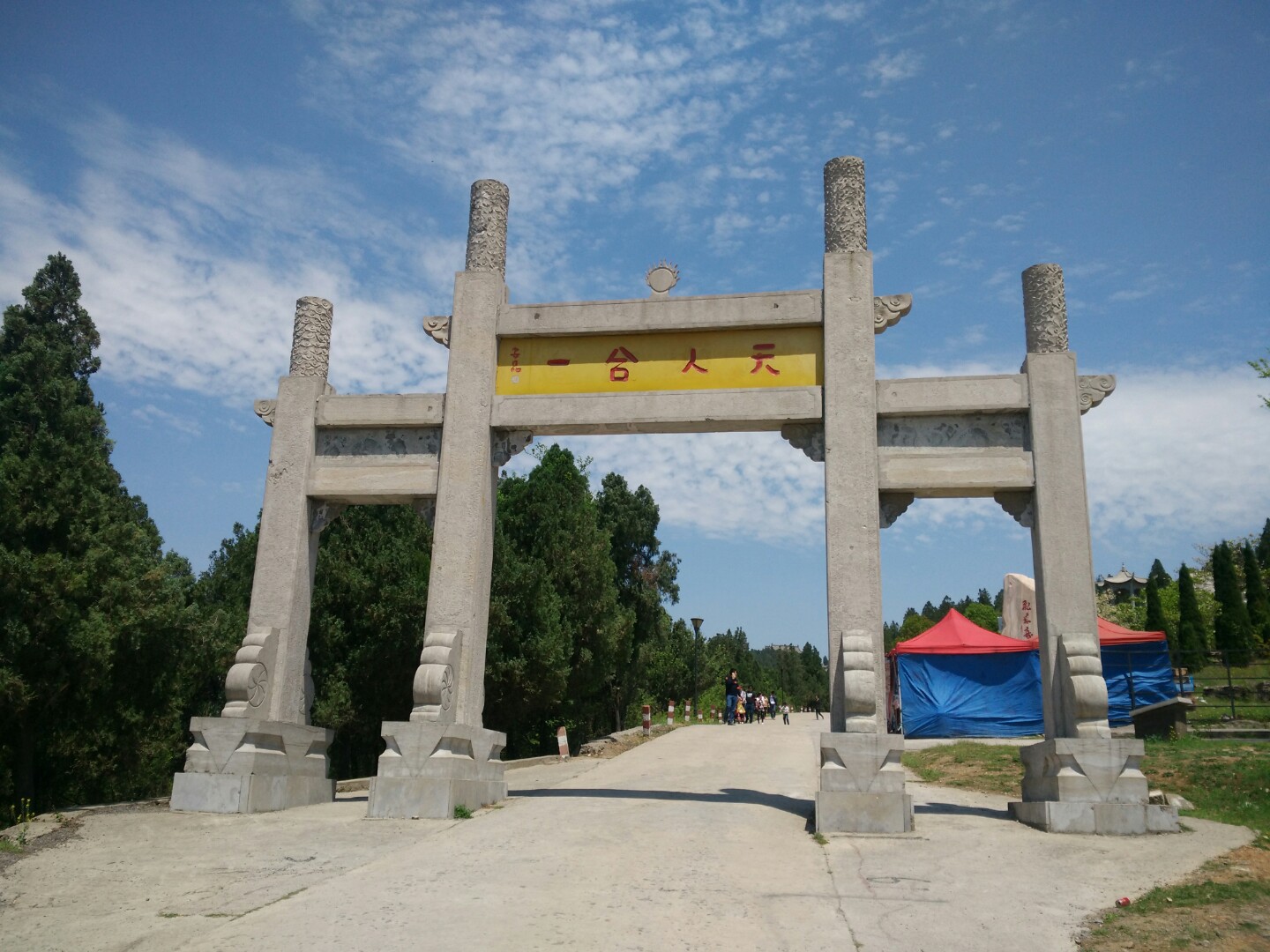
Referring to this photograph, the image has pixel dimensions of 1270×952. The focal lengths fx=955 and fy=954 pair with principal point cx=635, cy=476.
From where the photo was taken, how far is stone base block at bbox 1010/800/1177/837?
814cm

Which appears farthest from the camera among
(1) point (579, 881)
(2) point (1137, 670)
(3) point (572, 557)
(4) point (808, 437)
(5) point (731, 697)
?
(5) point (731, 697)

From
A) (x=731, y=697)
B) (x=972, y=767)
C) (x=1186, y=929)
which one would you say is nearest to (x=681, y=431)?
(x=972, y=767)

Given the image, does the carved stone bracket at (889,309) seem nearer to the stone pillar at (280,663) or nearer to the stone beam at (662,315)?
the stone beam at (662,315)

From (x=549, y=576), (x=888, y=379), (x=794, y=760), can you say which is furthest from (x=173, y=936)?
(x=549, y=576)

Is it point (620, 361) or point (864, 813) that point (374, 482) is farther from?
point (864, 813)

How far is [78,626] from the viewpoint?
47.7 feet

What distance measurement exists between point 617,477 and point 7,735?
66.1 ft

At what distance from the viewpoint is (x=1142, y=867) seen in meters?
6.83

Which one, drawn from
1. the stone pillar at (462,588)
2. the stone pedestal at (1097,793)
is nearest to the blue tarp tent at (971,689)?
the stone pedestal at (1097,793)

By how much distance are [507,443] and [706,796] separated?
15.0 feet

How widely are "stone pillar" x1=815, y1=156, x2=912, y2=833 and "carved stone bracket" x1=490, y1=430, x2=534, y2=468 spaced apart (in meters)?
3.47

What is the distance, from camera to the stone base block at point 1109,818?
814 centimetres

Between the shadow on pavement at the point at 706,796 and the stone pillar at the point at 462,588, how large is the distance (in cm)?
92

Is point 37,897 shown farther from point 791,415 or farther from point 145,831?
point 791,415
